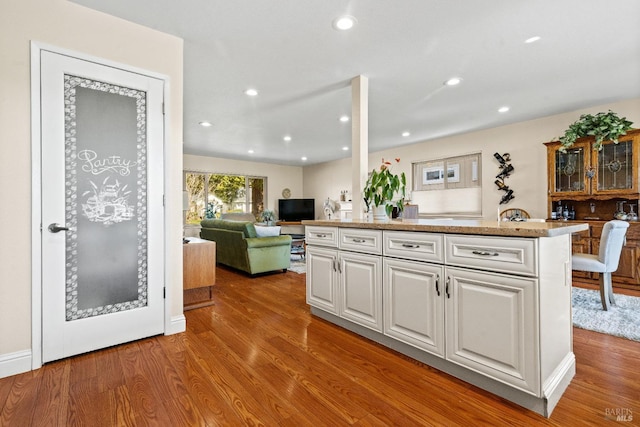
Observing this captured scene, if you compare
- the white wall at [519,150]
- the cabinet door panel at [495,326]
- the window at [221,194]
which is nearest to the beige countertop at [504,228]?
the cabinet door panel at [495,326]

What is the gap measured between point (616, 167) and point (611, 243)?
1786 mm

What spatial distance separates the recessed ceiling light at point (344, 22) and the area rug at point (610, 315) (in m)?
3.16

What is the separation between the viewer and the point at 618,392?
1.66m

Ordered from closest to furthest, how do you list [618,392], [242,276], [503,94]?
[618,392] < [503,94] < [242,276]

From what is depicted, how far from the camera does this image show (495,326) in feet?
5.19

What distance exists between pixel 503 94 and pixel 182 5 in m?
3.72

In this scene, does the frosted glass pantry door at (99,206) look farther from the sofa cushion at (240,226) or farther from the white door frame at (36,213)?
the sofa cushion at (240,226)

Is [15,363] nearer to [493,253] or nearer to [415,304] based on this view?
[415,304]

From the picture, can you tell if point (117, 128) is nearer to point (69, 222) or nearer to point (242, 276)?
point (69, 222)

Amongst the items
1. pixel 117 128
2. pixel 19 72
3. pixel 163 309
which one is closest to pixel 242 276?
pixel 163 309

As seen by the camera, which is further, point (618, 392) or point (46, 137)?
point (46, 137)

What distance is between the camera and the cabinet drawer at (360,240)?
2.23m

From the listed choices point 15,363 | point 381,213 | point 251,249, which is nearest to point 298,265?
point 251,249

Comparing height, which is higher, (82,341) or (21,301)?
(21,301)
